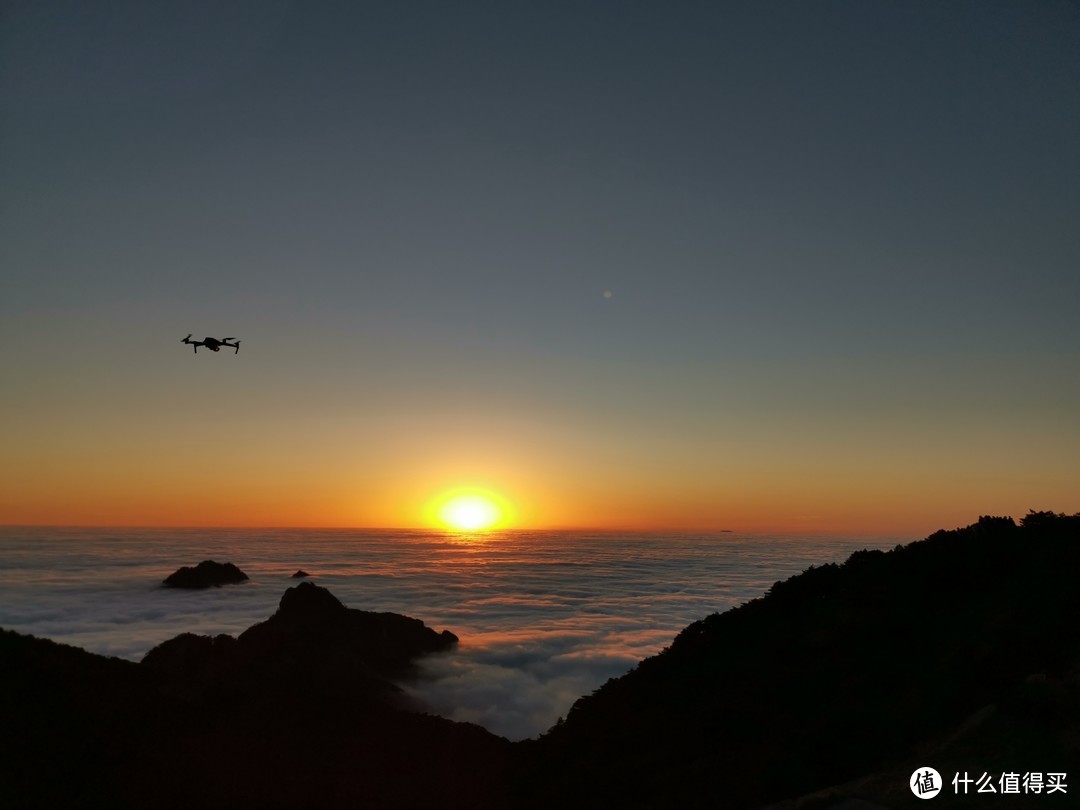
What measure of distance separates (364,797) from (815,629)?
35.8 feet

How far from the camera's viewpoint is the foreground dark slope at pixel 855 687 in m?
8.12

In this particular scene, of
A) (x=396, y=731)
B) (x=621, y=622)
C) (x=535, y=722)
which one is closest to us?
(x=396, y=731)

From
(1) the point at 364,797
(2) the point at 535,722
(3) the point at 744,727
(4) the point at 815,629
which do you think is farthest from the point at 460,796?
(2) the point at 535,722

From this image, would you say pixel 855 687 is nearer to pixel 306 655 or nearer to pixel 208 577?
pixel 306 655

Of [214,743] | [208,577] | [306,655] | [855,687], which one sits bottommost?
[208,577]

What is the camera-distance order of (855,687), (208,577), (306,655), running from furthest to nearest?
1. (208,577)
2. (306,655)
3. (855,687)

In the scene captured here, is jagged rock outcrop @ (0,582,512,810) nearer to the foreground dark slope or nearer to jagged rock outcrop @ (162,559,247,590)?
the foreground dark slope

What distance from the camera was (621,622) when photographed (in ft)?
200

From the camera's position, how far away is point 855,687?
38.1ft

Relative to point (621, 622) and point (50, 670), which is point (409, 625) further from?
point (621, 622)

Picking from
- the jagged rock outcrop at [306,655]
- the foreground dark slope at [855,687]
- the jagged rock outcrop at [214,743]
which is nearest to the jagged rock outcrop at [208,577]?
the jagged rock outcrop at [306,655]

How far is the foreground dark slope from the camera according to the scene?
8.12 meters

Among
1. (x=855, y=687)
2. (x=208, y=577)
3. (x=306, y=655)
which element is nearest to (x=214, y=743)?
(x=306, y=655)

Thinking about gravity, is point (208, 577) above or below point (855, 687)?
below
